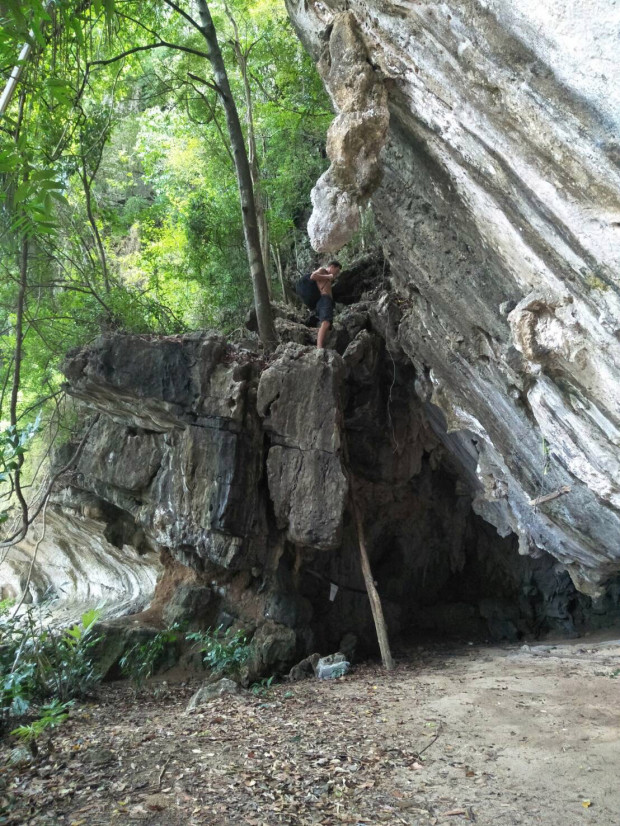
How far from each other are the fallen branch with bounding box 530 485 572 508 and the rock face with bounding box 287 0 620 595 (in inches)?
1.3

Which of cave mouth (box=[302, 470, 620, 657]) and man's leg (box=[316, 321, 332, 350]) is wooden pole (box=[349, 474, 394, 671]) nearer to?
cave mouth (box=[302, 470, 620, 657])

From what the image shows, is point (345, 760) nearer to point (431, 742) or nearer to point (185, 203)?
point (431, 742)

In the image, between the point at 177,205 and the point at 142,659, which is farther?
the point at 177,205

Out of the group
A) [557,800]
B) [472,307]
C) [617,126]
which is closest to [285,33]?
[472,307]

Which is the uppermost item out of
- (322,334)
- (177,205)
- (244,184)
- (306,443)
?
(177,205)

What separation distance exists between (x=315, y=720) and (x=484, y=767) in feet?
A: 6.01

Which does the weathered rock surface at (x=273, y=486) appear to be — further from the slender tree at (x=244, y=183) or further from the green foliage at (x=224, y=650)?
the slender tree at (x=244, y=183)

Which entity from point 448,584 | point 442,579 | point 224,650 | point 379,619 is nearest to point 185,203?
point 224,650

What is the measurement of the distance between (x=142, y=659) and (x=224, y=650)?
1.13 m

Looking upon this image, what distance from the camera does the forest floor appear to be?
3.79m

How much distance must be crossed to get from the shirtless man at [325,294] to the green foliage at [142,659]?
16.0ft

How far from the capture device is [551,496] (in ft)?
22.9

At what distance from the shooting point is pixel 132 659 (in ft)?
28.0

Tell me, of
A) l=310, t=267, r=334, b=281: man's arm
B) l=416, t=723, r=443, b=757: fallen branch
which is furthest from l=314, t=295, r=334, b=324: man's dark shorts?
l=416, t=723, r=443, b=757: fallen branch
